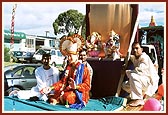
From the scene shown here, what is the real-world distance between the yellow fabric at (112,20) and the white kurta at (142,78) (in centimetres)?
38

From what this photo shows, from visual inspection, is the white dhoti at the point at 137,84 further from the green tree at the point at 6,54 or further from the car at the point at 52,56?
the green tree at the point at 6,54

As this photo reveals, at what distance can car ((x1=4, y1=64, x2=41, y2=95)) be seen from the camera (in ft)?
20.7

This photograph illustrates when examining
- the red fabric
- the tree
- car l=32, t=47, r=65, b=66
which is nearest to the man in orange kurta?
the red fabric

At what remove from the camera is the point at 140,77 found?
20.2ft

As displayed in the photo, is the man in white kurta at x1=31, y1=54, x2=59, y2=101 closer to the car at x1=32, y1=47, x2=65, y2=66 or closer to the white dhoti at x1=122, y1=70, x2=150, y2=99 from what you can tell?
the car at x1=32, y1=47, x2=65, y2=66

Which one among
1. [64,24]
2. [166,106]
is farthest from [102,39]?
[166,106]

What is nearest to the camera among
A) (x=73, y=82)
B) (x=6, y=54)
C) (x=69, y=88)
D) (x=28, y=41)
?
(x=73, y=82)

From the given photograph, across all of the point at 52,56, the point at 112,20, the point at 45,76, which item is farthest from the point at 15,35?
the point at 112,20

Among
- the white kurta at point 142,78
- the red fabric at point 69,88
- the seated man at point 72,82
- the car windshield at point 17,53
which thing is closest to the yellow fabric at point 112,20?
the white kurta at point 142,78

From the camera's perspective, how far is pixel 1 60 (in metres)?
6.19

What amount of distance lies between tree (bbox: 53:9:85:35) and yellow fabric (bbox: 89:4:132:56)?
9.0 inches

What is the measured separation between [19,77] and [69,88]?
87 cm

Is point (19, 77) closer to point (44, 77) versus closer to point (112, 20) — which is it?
point (44, 77)

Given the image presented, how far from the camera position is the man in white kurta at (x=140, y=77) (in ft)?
20.2
